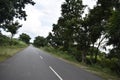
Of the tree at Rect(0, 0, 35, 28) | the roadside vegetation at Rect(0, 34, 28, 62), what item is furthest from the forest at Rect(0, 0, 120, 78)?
the roadside vegetation at Rect(0, 34, 28, 62)

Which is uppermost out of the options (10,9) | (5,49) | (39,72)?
(10,9)

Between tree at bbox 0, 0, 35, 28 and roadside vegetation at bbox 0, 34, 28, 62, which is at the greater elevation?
tree at bbox 0, 0, 35, 28

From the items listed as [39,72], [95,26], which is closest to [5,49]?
[95,26]

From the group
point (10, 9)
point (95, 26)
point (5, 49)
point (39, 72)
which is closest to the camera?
point (39, 72)

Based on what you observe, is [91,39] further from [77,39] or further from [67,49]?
[67,49]

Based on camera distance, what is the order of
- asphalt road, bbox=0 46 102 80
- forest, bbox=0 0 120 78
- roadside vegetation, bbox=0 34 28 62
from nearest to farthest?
asphalt road, bbox=0 46 102 80
forest, bbox=0 0 120 78
roadside vegetation, bbox=0 34 28 62

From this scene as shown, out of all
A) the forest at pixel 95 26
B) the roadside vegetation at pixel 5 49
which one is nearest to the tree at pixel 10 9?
the forest at pixel 95 26

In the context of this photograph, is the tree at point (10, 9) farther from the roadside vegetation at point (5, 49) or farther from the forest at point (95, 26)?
the roadside vegetation at point (5, 49)

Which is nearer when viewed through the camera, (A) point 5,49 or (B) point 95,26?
(B) point 95,26

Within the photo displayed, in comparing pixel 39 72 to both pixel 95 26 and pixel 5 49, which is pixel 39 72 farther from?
pixel 5 49

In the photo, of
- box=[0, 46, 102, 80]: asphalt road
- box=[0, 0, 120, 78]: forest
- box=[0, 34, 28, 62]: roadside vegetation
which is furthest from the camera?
box=[0, 34, 28, 62]: roadside vegetation

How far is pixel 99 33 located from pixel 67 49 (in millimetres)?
25999

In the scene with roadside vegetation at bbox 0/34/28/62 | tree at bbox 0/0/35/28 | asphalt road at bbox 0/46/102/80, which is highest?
tree at bbox 0/0/35/28

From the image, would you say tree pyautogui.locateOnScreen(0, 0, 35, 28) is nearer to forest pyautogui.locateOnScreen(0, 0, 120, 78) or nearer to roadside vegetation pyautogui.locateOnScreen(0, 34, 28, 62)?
forest pyautogui.locateOnScreen(0, 0, 120, 78)
